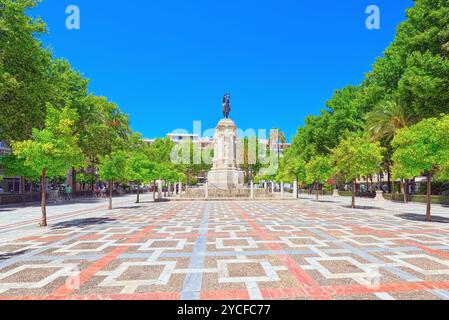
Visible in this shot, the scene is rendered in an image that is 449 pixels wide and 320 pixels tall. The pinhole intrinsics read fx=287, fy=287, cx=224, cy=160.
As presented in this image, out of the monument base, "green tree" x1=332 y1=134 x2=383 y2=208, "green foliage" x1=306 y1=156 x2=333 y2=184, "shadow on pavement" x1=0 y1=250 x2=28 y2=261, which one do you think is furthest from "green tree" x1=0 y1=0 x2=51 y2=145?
"green foliage" x1=306 y1=156 x2=333 y2=184

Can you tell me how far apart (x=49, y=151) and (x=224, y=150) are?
109ft

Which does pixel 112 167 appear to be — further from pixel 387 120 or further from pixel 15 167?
pixel 387 120

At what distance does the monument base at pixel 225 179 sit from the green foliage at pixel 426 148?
29240mm

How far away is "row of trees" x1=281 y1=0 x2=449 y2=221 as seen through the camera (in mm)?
15102

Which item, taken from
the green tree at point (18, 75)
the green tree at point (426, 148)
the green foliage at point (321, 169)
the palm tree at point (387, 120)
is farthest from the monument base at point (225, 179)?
the green tree at point (426, 148)

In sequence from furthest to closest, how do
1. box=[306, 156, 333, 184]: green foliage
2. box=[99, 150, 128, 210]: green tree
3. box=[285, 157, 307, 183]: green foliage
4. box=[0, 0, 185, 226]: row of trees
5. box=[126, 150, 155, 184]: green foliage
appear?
box=[285, 157, 307, 183]: green foliage < box=[306, 156, 333, 184]: green foliage < box=[126, 150, 155, 184]: green foliage < box=[99, 150, 128, 210]: green tree < box=[0, 0, 185, 226]: row of trees

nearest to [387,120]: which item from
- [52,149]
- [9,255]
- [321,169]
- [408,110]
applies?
[408,110]

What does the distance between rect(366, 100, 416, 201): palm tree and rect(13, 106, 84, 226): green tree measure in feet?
103

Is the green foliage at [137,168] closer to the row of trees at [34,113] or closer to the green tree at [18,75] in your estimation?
the row of trees at [34,113]

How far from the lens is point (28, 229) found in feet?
43.2

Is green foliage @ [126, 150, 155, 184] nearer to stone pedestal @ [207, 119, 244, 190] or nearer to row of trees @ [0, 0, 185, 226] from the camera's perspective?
row of trees @ [0, 0, 185, 226]

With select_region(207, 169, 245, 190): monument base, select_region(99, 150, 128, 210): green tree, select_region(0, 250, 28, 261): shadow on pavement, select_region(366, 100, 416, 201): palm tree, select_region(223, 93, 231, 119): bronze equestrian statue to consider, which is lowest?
select_region(0, 250, 28, 261): shadow on pavement

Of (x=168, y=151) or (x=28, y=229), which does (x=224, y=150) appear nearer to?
(x=28, y=229)

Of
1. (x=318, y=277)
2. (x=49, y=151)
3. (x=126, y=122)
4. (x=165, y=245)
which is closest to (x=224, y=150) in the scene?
(x=126, y=122)
